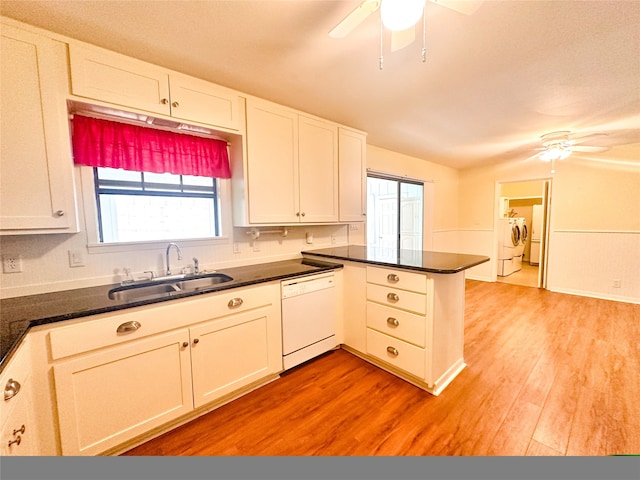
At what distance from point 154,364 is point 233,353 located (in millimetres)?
483

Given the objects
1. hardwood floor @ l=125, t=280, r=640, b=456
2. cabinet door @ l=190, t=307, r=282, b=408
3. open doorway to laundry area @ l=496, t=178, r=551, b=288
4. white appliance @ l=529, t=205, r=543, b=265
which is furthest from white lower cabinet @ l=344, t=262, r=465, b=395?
white appliance @ l=529, t=205, r=543, b=265

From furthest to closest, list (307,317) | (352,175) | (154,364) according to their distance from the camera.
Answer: (352,175)
(307,317)
(154,364)

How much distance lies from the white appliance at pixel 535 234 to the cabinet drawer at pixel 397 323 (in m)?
7.07

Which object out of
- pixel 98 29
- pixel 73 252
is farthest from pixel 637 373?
pixel 98 29

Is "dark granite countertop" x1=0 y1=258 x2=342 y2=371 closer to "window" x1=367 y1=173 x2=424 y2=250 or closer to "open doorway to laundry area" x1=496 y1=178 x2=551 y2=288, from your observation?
"window" x1=367 y1=173 x2=424 y2=250

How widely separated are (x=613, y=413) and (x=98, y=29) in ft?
12.9

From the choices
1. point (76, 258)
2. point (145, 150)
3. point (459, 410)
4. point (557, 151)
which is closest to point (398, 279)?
point (459, 410)

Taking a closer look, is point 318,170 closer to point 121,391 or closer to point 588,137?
point 121,391

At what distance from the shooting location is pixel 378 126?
9.84 feet

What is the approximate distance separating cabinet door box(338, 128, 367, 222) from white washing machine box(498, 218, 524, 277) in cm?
377

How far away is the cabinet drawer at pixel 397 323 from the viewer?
1984 millimetres

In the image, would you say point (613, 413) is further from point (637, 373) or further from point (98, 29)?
point (98, 29)

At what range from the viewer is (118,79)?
64.6 inches

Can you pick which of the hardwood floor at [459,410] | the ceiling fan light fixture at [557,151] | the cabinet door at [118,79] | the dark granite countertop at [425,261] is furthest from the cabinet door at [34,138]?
the ceiling fan light fixture at [557,151]
